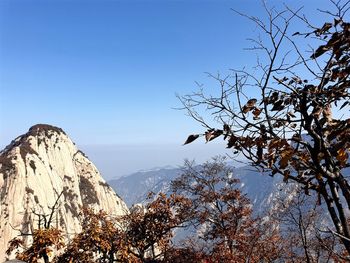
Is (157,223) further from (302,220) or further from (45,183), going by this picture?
(45,183)

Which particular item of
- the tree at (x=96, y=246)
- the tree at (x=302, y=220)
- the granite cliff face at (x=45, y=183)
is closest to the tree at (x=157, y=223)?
the tree at (x=96, y=246)

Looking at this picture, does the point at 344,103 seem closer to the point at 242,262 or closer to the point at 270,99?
the point at 270,99

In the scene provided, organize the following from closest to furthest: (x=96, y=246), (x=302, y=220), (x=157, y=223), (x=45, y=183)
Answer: (x=96, y=246), (x=302, y=220), (x=157, y=223), (x=45, y=183)

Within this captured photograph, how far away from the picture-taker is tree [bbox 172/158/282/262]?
26.7 meters

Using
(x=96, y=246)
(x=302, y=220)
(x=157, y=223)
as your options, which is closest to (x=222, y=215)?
(x=157, y=223)

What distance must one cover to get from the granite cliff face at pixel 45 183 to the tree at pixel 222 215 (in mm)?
26397

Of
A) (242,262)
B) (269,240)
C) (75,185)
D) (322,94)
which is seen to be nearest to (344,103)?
(322,94)

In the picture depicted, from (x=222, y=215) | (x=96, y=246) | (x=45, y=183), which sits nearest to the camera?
(x=96, y=246)

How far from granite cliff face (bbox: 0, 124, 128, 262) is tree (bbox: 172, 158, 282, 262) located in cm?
2640

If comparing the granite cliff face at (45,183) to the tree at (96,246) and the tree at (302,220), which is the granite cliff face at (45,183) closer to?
the tree at (96,246)

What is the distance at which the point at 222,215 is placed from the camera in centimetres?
2759

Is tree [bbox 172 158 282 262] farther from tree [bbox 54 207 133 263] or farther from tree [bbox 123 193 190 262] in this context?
tree [bbox 54 207 133 263]

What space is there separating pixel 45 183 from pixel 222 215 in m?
55.3

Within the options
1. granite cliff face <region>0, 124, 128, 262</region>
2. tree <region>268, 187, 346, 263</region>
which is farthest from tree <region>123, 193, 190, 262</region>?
granite cliff face <region>0, 124, 128, 262</region>
